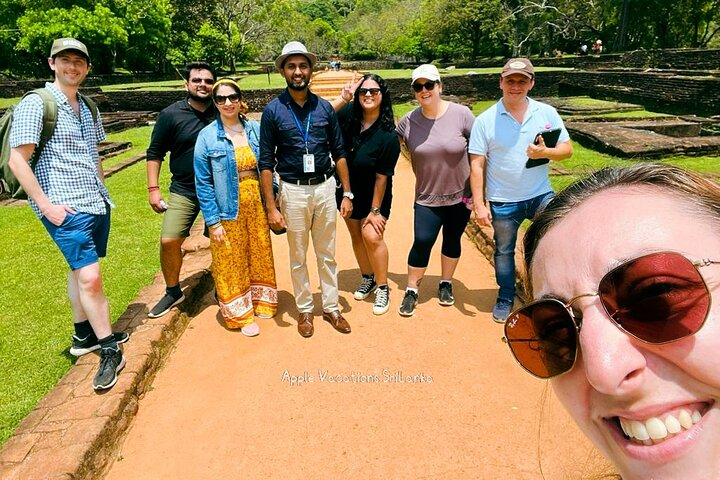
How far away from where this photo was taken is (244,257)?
3.36 m

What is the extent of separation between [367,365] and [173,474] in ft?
4.10

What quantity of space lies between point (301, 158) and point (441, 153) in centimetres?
94

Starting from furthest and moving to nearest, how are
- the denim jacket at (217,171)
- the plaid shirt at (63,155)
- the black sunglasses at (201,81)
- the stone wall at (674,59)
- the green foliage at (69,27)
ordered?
the green foliage at (69,27) < the stone wall at (674,59) < the black sunglasses at (201,81) < the denim jacket at (217,171) < the plaid shirt at (63,155)

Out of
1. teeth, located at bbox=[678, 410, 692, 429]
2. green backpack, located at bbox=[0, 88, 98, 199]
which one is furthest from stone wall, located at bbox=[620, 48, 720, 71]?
teeth, located at bbox=[678, 410, 692, 429]

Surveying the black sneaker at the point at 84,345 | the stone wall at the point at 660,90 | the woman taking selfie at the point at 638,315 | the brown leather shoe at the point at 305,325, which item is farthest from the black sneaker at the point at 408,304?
the stone wall at the point at 660,90

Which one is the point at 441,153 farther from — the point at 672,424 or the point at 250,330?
the point at 672,424

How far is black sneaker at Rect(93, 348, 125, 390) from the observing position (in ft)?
8.10

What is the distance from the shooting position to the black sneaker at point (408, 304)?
3.49 metres

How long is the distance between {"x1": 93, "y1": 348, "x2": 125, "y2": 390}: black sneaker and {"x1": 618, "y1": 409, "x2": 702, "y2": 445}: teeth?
2.55 meters

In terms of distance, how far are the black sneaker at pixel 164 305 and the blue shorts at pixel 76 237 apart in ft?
2.51

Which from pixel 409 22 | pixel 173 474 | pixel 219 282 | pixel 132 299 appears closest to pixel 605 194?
pixel 173 474

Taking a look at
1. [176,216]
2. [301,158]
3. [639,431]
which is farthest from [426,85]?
[639,431]

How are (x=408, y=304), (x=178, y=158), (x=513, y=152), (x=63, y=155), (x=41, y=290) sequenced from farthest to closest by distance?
1. (x=41, y=290)
2. (x=408, y=304)
3. (x=178, y=158)
4. (x=513, y=152)
5. (x=63, y=155)

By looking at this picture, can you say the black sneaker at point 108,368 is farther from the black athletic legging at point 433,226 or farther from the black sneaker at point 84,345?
the black athletic legging at point 433,226
